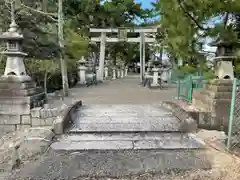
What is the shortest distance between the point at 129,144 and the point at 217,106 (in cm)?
205

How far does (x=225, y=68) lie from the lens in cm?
455

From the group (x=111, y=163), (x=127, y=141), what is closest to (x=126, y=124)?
(x=127, y=141)

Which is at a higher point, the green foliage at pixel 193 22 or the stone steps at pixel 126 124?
the green foliage at pixel 193 22

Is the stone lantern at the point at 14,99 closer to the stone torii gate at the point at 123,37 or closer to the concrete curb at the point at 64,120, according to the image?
the concrete curb at the point at 64,120

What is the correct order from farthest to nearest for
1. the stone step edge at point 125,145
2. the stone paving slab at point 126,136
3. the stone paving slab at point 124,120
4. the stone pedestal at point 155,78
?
the stone pedestal at point 155,78 → the stone paving slab at point 124,120 → the stone paving slab at point 126,136 → the stone step edge at point 125,145

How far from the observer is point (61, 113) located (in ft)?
14.6

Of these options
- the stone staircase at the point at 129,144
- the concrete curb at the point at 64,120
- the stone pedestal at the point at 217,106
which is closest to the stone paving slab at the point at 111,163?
the stone staircase at the point at 129,144

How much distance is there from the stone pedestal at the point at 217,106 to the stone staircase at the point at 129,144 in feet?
1.86

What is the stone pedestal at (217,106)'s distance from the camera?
14.3 feet

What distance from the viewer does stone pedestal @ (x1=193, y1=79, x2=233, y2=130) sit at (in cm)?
436

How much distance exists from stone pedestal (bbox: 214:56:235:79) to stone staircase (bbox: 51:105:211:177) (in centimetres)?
132

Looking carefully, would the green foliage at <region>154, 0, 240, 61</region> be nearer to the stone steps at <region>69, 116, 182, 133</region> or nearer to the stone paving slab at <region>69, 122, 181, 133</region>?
the stone steps at <region>69, 116, 182, 133</region>

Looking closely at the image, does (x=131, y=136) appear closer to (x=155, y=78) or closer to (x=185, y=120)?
(x=185, y=120)

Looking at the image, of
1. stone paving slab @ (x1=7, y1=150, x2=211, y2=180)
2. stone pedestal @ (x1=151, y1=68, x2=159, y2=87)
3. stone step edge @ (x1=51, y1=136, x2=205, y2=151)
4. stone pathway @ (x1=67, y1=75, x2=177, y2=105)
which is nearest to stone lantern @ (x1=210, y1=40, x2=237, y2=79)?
stone step edge @ (x1=51, y1=136, x2=205, y2=151)
